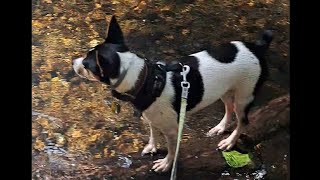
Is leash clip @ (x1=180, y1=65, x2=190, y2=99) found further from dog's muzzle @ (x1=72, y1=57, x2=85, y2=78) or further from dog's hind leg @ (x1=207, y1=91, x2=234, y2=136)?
dog's muzzle @ (x1=72, y1=57, x2=85, y2=78)

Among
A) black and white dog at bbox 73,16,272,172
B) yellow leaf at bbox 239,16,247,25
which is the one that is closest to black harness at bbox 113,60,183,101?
black and white dog at bbox 73,16,272,172

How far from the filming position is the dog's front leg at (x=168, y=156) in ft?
5.37

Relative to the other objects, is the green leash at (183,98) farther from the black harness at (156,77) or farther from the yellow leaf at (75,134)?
the yellow leaf at (75,134)

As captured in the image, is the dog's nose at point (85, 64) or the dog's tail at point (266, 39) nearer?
the dog's nose at point (85, 64)

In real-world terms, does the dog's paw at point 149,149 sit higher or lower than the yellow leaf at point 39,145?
higher

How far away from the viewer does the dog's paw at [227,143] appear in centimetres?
167

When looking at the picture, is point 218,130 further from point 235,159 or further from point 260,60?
point 260,60

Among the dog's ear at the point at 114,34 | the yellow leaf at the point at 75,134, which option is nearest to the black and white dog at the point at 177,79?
the dog's ear at the point at 114,34

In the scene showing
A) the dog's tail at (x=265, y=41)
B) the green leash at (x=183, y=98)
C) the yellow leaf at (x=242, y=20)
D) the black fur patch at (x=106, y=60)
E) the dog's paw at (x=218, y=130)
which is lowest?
the dog's paw at (x=218, y=130)

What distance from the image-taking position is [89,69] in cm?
158

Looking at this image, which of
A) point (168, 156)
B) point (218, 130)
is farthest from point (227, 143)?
point (168, 156)

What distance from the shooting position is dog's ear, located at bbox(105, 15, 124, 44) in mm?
1600
